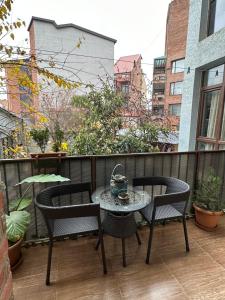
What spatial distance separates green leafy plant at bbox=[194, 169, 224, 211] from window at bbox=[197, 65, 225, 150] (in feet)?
5.46

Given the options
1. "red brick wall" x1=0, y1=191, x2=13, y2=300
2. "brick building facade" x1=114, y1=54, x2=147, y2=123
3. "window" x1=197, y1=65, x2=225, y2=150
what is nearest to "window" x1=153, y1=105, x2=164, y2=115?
"brick building facade" x1=114, y1=54, x2=147, y2=123

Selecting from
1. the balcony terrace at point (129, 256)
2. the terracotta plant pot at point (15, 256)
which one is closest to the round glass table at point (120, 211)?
the balcony terrace at point (129, 256)

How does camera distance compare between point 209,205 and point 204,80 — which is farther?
point 204,80

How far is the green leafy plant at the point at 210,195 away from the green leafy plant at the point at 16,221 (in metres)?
2.14

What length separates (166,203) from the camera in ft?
6.09

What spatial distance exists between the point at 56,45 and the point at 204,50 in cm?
707

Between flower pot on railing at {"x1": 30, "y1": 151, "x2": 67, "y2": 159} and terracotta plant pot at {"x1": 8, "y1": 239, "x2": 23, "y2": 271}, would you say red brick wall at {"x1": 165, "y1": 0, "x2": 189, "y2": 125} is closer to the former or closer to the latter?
flower pot on railing at {"x1": 30, "y1": 151, "x2": 67, "y2": 159}

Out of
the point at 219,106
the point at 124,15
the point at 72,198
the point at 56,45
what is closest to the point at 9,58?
the point at 72,198

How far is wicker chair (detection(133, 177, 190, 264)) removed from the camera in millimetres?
1850

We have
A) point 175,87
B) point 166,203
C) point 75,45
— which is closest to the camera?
point 166,203

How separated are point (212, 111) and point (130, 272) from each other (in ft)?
12.3

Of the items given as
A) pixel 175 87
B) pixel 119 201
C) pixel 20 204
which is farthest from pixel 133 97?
pixel 175 87

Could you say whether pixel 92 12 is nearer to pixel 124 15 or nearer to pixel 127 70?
pixel 124 15

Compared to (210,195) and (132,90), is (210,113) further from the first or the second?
(210,195)
